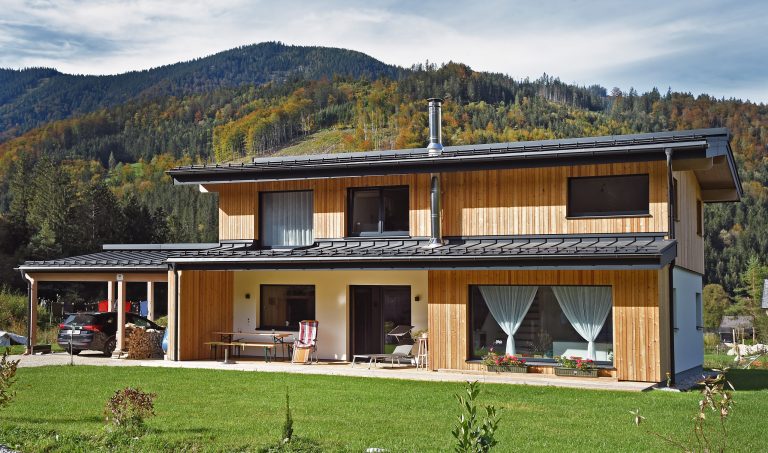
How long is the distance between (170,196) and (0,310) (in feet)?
198

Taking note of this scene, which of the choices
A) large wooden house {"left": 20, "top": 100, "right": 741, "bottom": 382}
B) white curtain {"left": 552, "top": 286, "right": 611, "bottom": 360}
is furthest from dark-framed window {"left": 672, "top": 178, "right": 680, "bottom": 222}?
white curtain {"left": 552, "top": 286, "right": 611, "bottom": 360}

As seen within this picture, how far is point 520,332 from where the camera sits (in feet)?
57.9

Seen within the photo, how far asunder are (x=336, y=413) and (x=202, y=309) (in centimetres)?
939

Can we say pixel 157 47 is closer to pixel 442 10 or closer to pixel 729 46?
pixel 442 10

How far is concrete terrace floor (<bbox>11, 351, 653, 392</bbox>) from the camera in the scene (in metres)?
15.9

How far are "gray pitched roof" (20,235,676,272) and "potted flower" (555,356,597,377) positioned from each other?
2.03 m

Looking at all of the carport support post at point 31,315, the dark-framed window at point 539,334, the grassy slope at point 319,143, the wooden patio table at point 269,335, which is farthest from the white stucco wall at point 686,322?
the grassy slope at point 319,143

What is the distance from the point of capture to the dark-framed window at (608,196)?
1753cm

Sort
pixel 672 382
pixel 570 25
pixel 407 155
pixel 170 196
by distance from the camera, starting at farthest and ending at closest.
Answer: pixel 170 196, pixel 570 25, pixel 407 155, pixel 672 382

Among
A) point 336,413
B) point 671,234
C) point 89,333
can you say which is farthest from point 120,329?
point 671,234

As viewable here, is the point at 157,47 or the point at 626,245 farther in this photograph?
the point at 157,47

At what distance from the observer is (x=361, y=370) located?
17.9m

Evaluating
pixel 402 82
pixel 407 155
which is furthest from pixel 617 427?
pixel 402 82

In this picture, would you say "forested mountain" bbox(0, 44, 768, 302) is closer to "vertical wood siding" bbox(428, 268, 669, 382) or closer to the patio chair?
the patio chair
